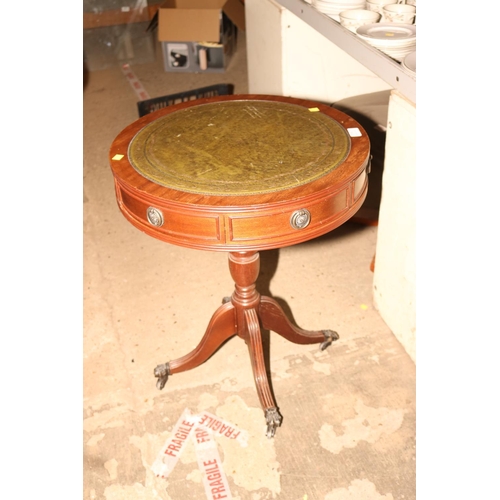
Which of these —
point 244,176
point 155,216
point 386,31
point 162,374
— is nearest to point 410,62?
point 386,31

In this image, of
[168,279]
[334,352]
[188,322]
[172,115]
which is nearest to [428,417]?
[334,352]

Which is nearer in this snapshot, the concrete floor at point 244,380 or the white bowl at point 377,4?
the concrete floor at point 244,380

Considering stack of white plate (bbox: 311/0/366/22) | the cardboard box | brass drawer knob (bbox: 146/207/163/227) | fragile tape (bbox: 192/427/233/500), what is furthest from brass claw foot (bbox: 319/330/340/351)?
the cardboard box

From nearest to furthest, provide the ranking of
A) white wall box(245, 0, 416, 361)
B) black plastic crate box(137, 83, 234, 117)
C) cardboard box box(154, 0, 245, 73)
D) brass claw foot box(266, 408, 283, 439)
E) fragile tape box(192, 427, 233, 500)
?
1. fragile tape box(192, 427, 233, 500)
2. brass claw foot box(266, 408, 283, 439)
3. white wall box(245, 0, 416, 361)
4. black plastic crate box(137, 83, 234, 117)
5. cardboard box box(154, 0, 245, 73)

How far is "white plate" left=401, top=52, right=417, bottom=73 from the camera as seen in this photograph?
1.84 metres

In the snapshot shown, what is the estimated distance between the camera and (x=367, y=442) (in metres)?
1.95

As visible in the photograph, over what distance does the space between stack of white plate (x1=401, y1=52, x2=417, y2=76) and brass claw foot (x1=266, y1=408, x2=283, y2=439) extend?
43.6 inches

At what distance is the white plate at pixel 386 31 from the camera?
2.06 meters

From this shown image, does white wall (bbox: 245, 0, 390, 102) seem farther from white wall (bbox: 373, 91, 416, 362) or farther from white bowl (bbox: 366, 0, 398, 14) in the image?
white wall (bbox: 373, 91, 416, 362)

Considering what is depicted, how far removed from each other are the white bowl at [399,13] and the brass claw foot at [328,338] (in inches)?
45.0

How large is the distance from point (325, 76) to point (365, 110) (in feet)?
0.91

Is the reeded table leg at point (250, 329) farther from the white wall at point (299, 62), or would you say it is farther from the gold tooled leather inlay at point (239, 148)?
the white wall at point (299, 62)

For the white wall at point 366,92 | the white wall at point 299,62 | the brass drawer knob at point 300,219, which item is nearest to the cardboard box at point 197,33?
the white wall at point 366,92

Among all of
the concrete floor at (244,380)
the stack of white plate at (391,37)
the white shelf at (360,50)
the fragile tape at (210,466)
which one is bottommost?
the fragile tape at (210,466)
